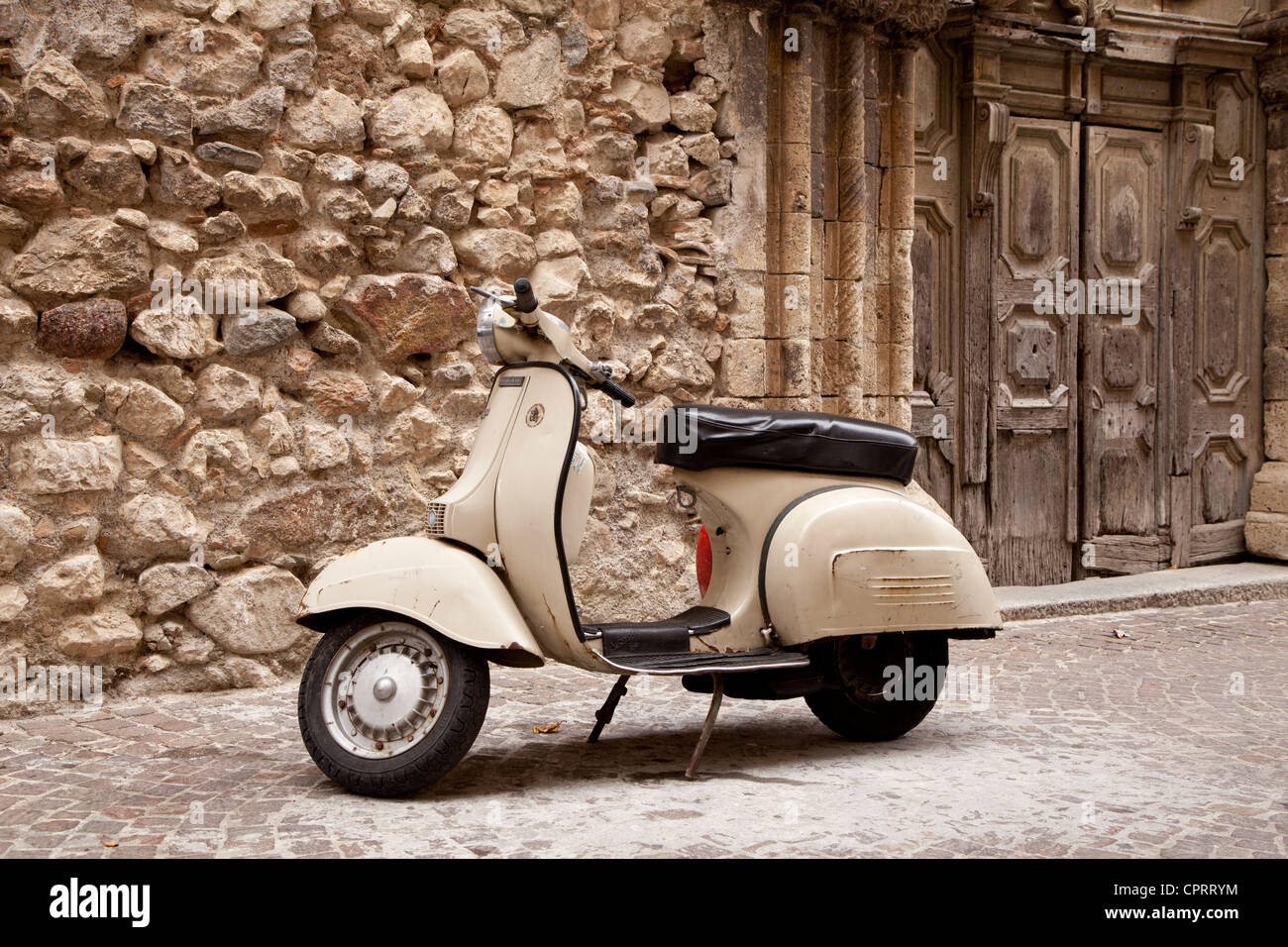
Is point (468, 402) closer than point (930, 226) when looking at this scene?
Yes

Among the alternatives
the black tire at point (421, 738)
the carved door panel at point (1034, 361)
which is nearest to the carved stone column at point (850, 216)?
the carved door panel at point (1034, 361)

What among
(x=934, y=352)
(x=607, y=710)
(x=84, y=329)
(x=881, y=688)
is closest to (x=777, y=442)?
(x=881, y=688)

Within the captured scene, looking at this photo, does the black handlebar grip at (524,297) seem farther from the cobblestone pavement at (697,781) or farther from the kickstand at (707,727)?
the cobblestone pavement at (697,781)

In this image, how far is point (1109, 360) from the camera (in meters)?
8.34

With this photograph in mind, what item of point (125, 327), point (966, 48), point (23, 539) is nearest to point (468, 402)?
point (125, 327)

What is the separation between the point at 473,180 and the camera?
19.1ft

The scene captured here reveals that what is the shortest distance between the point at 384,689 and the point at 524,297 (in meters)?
1.15

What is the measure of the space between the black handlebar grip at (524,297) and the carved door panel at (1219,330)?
6.04 meters

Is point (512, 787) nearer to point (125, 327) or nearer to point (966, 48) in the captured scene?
point (125, 327)

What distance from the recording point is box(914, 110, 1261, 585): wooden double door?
7980mm

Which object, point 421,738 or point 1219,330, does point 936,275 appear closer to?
point 1219,330

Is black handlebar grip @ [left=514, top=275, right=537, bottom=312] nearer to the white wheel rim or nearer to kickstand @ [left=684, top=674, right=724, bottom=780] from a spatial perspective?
the white wheel rim

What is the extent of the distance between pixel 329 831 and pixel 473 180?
11.0 feet

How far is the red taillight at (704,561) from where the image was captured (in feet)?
14.2
